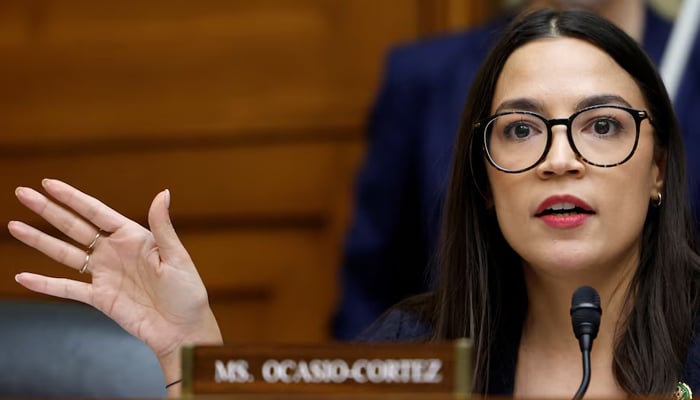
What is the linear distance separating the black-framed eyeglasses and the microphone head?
0.25 m

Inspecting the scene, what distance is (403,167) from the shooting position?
2.72 m

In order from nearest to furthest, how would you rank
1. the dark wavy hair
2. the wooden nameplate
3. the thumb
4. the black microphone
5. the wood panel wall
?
the wooden nameplate
the black microphone
the thumb
the dark wavy hair
the wood panel wall

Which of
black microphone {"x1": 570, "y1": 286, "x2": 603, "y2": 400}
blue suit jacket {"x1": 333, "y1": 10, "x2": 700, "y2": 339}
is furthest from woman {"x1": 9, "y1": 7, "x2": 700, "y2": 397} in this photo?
blue suit jacket {"x1": 333, "y1": 10, "x2": 700, "y2": 339}

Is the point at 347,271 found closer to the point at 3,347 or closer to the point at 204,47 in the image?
the point at 204,47

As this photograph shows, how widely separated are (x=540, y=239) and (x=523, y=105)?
19 centimetres

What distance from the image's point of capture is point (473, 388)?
1.75 metres

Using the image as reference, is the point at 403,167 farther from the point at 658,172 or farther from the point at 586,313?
the point at 586,313

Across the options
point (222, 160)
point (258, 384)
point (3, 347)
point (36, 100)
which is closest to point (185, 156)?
point (222, 160)

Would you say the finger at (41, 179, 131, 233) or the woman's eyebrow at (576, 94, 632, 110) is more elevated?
the woman's eyebrow at (576, 94, 632, 110)

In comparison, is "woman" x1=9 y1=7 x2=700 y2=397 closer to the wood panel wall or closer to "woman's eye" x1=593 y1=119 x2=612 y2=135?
"woman's eye" x1=593 y1=119 x2=612 y2=135

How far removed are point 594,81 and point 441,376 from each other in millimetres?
703

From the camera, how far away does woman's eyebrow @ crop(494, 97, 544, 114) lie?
Answer: 1.72 m

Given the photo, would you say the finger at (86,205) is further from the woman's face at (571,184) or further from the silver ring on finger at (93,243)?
the woman's face at (571,184)

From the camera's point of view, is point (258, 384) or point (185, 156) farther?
point (185, 156)
